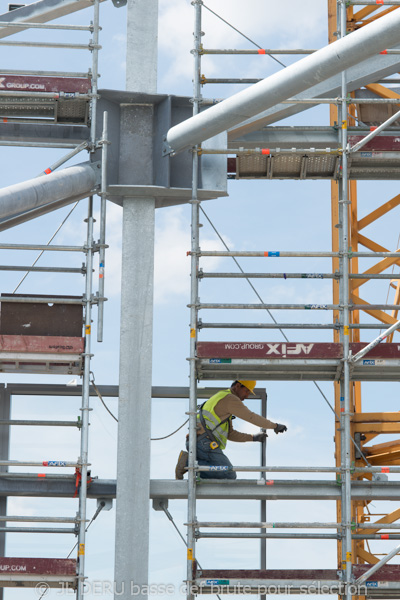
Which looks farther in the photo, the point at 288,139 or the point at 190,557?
the point at 288,139

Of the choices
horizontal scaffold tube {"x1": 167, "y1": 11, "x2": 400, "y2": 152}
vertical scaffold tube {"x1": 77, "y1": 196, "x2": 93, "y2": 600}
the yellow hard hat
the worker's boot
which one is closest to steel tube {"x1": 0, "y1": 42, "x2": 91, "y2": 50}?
horizontal scaffold tube {"x1": 167, "y1": 11, "x2": 400, "y2": 152}

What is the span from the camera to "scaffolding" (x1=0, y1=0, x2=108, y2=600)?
12.0m

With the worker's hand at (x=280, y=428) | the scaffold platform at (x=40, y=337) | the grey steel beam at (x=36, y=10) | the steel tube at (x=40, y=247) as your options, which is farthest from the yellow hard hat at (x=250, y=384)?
the grey steel beam at (x=36, y=10)

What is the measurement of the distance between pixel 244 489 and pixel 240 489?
45 millimetres

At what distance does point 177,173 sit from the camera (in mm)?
13234

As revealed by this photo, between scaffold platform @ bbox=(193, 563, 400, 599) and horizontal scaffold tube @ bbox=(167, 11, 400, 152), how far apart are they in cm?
475

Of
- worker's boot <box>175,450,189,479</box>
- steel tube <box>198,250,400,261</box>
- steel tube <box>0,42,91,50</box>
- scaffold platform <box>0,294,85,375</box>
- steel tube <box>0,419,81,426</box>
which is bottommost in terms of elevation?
worker's boot <box>175,450,189,479</box>

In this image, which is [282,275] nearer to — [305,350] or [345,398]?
[305,350]

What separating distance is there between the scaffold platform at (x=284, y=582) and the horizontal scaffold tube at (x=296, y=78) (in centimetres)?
475

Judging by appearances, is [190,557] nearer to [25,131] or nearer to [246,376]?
[246,376]

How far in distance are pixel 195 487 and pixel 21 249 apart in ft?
11.4

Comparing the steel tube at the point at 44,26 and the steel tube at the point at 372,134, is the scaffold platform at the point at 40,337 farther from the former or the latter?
the steel tube at the point at 372,134

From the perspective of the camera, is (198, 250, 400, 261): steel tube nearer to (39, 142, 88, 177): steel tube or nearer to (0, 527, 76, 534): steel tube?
(39, 142, 88, 177): steel tube

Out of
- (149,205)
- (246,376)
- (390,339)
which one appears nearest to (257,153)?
(149,205)
